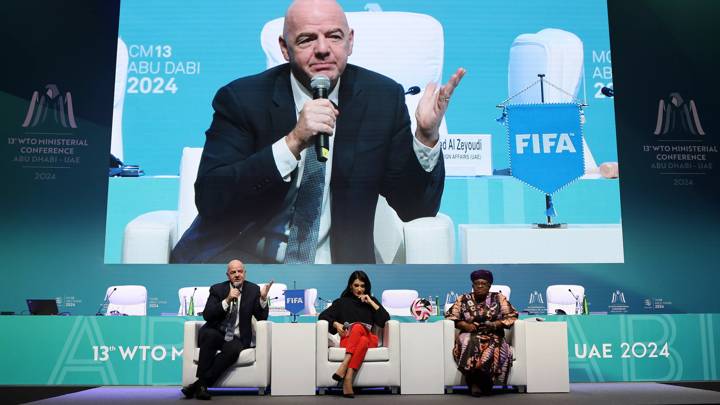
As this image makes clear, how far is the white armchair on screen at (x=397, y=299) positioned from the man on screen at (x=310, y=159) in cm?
47

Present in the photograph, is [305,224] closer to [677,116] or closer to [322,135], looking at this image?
[322,135]

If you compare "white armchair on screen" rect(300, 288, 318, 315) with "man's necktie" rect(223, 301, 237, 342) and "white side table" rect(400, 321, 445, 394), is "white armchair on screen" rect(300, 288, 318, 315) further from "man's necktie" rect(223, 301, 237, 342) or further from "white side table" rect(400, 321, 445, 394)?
"white side table" rect(400, 321, 445, 394)

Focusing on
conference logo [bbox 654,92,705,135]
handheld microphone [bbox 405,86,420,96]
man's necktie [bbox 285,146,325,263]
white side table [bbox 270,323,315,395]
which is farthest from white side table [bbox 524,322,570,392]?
conference logo [bbox 654,92,705,135]

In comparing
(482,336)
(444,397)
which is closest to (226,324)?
(444,397)

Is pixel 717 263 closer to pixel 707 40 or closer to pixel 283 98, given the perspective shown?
pixel 707 40

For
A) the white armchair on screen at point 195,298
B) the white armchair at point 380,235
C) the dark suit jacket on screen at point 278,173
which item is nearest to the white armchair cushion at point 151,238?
the white armchair at point 380,235

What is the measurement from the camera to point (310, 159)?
7.27 metres

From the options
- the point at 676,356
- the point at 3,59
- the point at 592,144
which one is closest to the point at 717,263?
the point at 592,144

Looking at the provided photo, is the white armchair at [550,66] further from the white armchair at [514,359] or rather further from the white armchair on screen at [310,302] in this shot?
the white armchair at [514,359]

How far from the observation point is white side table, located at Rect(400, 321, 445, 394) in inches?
188

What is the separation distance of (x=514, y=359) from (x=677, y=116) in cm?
433

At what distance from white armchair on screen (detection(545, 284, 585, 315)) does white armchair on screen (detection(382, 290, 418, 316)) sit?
1.33 meters

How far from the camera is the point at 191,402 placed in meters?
4.25

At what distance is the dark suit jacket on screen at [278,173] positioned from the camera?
7.28 meters
